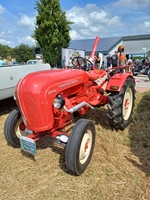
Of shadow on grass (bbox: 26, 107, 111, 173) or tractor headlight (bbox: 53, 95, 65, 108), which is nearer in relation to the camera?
tractor headlight (bbox: 53, 95, 65, 108)

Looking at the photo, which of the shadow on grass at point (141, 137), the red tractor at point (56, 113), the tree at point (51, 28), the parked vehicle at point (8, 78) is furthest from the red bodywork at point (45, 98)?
the tree at point (51, 28)

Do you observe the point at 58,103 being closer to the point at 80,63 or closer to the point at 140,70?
the point at 80,63

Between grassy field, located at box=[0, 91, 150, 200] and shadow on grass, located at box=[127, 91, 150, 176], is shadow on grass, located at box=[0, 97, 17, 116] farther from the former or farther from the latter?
shadow on grass, located at box=[127, 91, 150, 176]

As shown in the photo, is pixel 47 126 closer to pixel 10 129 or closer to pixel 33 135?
pixel 33 135

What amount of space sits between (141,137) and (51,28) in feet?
45.5

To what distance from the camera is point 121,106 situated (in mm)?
3125

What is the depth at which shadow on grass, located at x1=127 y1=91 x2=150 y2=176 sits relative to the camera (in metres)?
2.48

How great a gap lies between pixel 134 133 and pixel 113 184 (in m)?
1.38

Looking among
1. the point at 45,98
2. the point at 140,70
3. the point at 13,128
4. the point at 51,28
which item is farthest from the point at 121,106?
the point at 51,28

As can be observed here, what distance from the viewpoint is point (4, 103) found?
203 inches

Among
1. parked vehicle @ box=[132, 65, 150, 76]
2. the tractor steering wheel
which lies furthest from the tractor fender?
parked vehicle @ box=[132, 65, 150, 76]

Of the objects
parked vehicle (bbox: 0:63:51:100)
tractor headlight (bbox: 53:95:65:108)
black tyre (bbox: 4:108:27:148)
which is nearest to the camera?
tractor headlight (bbox: 53:95:65:108)

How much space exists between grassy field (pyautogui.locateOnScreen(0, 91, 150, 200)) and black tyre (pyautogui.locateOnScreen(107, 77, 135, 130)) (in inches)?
8.3

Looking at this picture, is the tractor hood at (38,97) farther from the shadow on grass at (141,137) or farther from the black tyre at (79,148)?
the shadow on grass at (141,137)
